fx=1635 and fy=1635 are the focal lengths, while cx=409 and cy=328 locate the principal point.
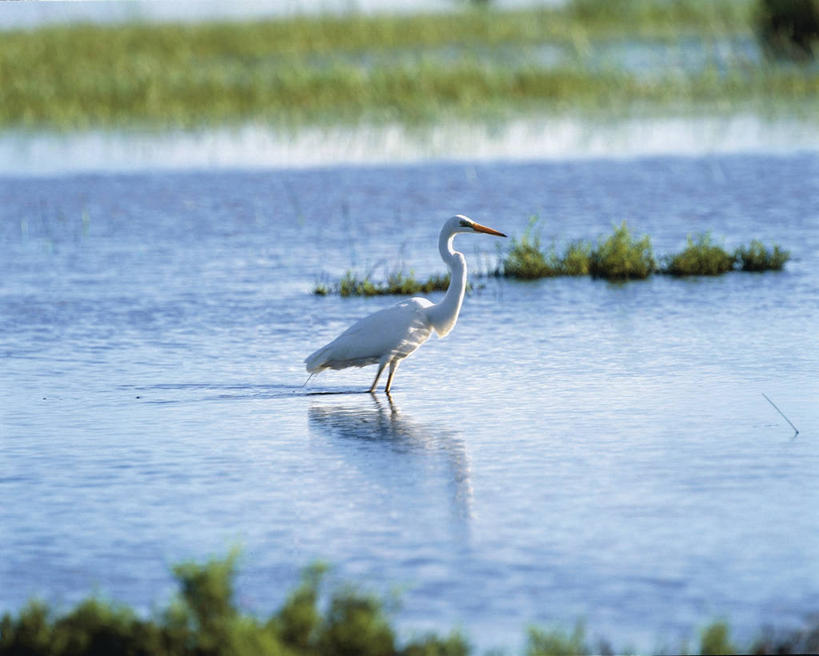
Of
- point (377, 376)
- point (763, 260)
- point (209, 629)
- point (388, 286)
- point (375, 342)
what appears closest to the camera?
point (209, 629)

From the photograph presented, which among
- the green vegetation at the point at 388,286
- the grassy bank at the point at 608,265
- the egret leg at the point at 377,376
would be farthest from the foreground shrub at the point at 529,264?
the egret leg at the point at 377,376

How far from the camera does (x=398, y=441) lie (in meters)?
9.39

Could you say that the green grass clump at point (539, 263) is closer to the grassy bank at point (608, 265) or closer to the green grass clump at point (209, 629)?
the grassy bank at point (608, 265)

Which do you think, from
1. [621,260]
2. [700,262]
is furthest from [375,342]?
[700,262]

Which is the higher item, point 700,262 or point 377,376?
point 700,262

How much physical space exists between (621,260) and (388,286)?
2191 mm

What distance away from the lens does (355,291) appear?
1505 cm

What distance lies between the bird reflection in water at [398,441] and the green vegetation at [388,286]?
13.9 ft

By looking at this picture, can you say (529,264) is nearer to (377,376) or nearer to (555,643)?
(377,376)

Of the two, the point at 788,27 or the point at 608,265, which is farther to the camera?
the point at 788,27

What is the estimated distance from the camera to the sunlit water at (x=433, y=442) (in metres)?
6.76

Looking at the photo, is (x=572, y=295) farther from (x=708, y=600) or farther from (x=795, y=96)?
(x=795, y=96)

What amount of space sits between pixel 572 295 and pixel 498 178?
11.0m

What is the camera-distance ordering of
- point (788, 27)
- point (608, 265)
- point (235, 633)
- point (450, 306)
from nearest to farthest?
1. point (235, 633)
2. point (450, 306)
3. point (608, 265)
4. point (788, 27)
